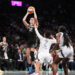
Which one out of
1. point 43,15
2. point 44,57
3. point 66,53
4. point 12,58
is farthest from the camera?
point 43,15

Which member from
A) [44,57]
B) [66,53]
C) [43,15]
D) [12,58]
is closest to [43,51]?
[44,57]

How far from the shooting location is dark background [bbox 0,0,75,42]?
829 inches

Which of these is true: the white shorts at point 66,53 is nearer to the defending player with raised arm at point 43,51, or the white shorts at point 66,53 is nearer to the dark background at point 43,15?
the defending player with raised arm at point 43,51

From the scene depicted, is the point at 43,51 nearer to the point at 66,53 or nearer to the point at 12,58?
the point at 66,53

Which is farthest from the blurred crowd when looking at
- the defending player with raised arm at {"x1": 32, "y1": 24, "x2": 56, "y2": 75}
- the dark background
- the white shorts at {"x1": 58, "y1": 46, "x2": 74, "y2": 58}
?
the white shorts at {"x1": 58, "y1": 46, "x2": 74, "y2": 58}

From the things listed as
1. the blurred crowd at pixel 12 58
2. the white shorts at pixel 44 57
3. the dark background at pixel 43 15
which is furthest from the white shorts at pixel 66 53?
the dark background at pixel 43 15

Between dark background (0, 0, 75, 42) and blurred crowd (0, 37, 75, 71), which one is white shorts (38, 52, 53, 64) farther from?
dark background (0, 0, 75, 42)

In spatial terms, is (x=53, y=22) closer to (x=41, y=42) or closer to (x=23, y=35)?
(x=23, y=35)

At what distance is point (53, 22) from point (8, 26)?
299cm

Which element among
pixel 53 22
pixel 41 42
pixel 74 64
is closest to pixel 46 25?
pixel 53 22

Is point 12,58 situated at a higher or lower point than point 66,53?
lower

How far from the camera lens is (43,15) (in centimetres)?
2272

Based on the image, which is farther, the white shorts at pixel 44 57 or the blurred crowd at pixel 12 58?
the blurred crowd at pixel 12 58

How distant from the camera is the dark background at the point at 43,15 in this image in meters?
21.1
